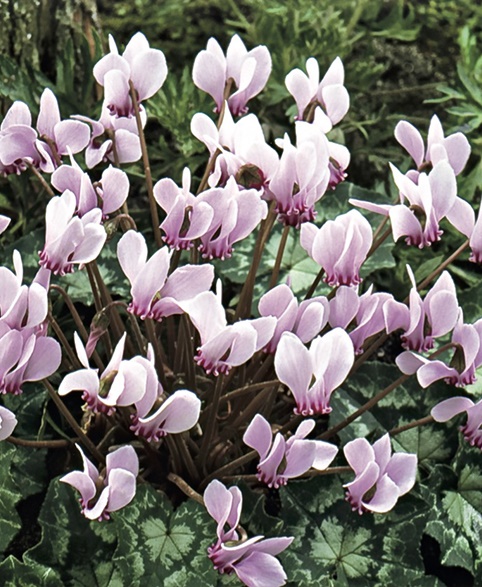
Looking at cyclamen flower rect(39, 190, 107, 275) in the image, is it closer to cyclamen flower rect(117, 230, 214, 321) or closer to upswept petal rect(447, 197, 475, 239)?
cyclamen flower rect(117, 230, 214, 321)

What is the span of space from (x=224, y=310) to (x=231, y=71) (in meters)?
0.49

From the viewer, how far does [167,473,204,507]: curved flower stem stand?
4.65 feet

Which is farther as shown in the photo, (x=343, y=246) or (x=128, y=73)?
(x=128, y=73)

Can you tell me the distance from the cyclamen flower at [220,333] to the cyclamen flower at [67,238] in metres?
0.16

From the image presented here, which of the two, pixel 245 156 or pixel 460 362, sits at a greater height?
pixel 245 156

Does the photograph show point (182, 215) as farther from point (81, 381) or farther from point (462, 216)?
point (462, 216)

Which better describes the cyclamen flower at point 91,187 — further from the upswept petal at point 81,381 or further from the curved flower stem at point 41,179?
the upswept petal at point 81,381

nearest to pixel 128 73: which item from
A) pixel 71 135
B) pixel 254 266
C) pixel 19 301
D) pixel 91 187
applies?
pixel 71 135

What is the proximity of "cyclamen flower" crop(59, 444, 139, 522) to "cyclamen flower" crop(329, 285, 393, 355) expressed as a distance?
0.35 m

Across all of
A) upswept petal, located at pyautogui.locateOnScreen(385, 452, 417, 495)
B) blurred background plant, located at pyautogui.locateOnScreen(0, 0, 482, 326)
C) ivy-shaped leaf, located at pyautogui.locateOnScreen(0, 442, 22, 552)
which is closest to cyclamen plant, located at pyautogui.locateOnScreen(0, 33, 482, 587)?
upswept petal, located at pyautogui.locateOnScreen(385, 452, 417, 495)

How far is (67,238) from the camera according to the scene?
49.1 inches

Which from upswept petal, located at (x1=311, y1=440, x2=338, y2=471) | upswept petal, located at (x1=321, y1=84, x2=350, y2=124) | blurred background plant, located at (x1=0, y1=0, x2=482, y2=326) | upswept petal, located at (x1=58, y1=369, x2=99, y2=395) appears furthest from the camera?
blurred background plant, located at (x1=0, y1=0, x2=482, y2=326)

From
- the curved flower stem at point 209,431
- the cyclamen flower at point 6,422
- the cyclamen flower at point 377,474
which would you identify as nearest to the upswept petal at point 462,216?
the cyclamen flower at point 377,474

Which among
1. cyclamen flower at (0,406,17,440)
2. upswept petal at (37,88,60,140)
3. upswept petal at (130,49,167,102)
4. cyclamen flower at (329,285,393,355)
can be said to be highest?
upswept petal at (130,49,167,102)
